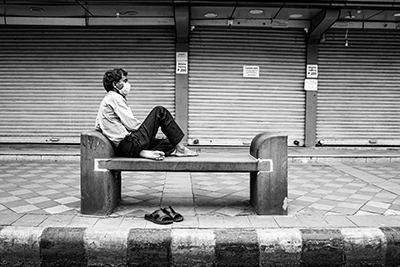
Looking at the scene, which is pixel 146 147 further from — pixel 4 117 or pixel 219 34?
pixel 4 117

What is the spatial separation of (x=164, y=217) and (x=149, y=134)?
103 cm

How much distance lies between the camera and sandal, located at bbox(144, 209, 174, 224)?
12.1 feet

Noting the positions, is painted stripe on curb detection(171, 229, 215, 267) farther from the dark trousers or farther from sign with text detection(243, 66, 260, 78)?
sign with text detection(243, 66, 260, 78)

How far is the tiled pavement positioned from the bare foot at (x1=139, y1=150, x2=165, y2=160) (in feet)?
2.34

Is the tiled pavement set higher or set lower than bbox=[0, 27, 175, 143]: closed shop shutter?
lower

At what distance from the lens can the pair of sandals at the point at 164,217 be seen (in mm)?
3691

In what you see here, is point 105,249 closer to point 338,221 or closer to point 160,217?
point 160,217

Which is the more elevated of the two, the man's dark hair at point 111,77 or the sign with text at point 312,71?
the sign with text at point 312,71

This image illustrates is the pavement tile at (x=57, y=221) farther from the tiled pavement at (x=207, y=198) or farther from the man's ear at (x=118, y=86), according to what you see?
the man's ear at (x=118, y=86)

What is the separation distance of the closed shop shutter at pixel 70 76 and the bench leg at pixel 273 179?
21.6ft

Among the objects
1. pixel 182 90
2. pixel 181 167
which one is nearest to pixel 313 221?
pixel 181 167

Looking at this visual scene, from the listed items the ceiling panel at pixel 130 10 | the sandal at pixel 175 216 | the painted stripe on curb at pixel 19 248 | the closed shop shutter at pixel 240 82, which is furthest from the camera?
the closed shop shutter at pixel 240 82

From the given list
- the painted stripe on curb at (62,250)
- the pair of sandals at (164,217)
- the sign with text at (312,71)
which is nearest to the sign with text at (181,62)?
the sign with text at (312,71)

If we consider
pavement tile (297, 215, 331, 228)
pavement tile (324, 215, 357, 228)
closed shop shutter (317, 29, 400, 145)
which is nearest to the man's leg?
pavement tile (297, 215, 331, 228)
